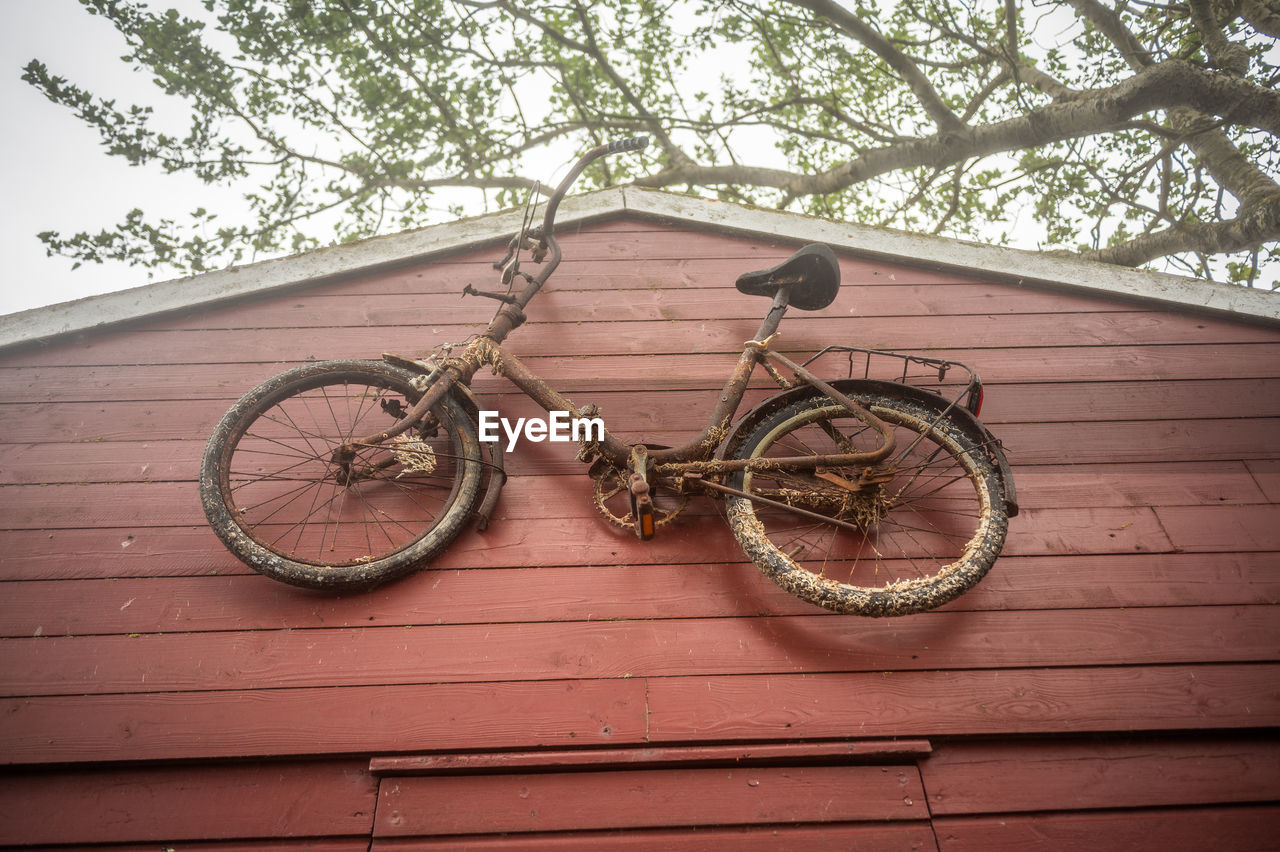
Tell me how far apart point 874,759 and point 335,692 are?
1639 millimetres

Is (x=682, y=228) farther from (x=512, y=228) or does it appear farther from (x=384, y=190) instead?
(x=384, y=190)

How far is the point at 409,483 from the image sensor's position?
2.49 metres

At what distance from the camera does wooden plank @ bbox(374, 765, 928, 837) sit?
1817 millimetres

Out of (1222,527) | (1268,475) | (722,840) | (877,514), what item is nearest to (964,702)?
(877,514)

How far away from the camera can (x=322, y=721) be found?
1957mm

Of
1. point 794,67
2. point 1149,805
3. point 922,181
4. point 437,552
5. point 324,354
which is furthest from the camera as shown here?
point 794,67

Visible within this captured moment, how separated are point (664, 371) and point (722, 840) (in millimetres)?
1749

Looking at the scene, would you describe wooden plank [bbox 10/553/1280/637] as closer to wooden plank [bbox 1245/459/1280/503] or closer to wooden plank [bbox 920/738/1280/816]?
wooden plank [bbox 1245/459/1280/503]

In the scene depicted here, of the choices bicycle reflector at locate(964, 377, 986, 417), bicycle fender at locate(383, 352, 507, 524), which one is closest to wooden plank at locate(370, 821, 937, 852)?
bicycle fender at locate(383, 352, 507, 524)

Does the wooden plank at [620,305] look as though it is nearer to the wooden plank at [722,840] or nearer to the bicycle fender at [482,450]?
the bicycle fender at [482,450]

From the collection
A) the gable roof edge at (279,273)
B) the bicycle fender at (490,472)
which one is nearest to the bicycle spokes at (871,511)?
the bicycle fender at (490,472)

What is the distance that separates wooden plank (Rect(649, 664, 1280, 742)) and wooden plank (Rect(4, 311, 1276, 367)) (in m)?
1.44

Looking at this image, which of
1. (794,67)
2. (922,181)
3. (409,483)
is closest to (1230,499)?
(409,483)

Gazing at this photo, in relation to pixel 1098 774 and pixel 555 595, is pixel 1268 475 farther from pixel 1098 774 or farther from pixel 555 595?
pixel 555 595
